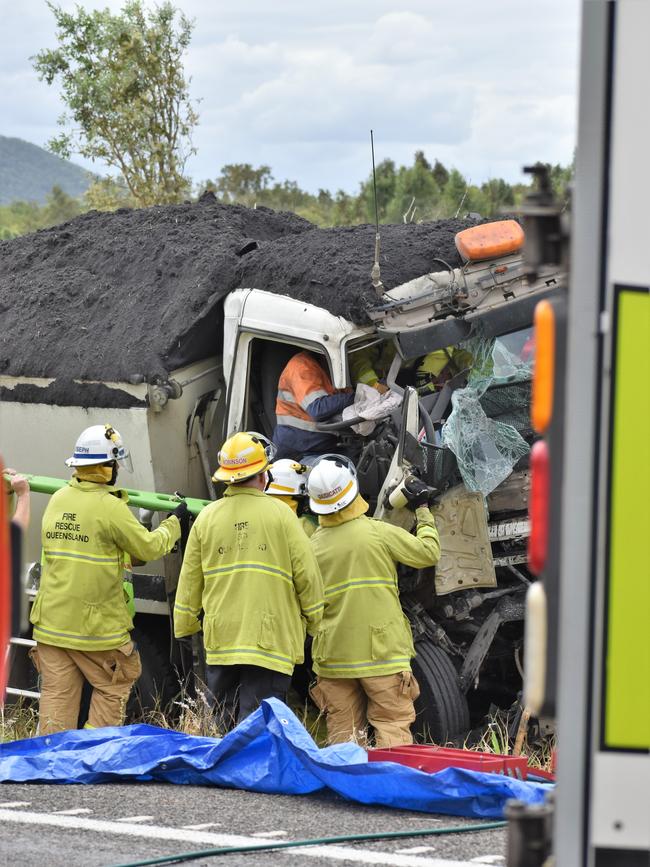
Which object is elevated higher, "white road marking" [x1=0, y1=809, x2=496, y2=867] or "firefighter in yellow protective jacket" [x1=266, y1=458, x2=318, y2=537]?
"firefighter in yellow protective jacket" [x1=266, y1=458, x2=318, y2=537]

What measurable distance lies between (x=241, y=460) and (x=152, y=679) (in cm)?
184

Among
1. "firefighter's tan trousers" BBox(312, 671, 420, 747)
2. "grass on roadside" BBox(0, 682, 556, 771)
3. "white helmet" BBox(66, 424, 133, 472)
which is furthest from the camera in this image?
"white helmet" BBox(66, 424, 133, 472)

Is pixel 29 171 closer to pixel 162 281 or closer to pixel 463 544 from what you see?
pixel 162 281

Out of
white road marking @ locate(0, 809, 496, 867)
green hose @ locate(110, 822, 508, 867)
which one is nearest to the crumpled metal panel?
green hose @ locate(110, 822, 508, 867)

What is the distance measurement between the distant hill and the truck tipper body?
133 m

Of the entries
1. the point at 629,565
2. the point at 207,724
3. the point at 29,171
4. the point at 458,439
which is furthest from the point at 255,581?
the point at 29,171

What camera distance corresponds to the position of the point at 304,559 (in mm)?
7051

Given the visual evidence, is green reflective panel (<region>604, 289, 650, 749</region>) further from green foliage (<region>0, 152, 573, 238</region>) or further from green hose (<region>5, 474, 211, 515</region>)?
green foliage (<region>0, 152, 573, 238</region>)

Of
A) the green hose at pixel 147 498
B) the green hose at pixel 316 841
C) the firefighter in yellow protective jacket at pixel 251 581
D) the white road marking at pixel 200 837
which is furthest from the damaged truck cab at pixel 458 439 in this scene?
the white road marking at pixel 200 837

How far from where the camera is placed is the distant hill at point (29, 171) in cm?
14225

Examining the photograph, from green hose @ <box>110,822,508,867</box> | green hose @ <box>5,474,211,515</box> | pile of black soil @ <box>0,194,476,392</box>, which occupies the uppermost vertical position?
pile of black soil @ <box>0,194,476,392</box>

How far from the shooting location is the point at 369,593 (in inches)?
286

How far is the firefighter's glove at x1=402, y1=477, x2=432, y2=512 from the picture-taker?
732 cm

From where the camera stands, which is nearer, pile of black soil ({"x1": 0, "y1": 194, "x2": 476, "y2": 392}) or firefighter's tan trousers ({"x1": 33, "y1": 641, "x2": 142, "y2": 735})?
firefighter's tan trousers ({"x1": 33, "y1": 641, "x2": 142, "y2": 735})
